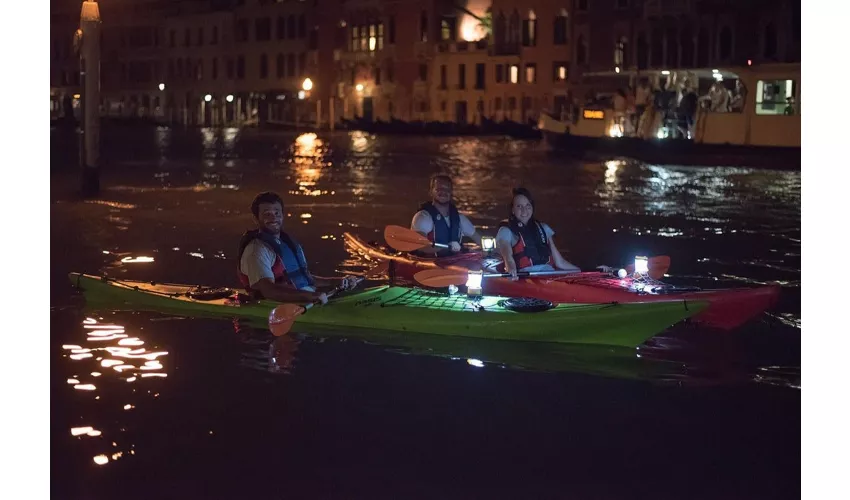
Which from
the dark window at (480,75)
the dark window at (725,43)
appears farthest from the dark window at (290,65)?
the dark window at (725,43)

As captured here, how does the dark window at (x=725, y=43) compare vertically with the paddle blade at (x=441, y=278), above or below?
above

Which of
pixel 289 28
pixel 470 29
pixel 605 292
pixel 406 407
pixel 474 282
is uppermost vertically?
pixel 289 28

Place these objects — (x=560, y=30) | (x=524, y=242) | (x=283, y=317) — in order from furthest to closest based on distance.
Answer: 1. (x=560, y=30)
2. (x=524, y=242)
3. (x=283, y=317)

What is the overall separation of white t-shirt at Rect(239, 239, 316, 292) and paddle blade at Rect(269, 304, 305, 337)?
1.39 feet

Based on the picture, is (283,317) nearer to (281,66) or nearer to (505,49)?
(505,49)

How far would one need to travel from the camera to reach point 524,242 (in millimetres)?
10062

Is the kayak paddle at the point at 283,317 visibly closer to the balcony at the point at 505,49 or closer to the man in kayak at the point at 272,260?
the man in kayak at the point at 272,260

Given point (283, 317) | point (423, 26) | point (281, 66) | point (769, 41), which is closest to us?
point (283, 317)

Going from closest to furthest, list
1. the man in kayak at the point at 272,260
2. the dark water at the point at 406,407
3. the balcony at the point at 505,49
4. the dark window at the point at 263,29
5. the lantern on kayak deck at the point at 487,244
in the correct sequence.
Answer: the dark water at the point at 406,407
the man in kayak at the point at 272,260
the lantern on kayak deck at the point at 487,244
the balcony at the point at 505,49
the dark window at the point at 263,29

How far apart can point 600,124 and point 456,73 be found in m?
24.0

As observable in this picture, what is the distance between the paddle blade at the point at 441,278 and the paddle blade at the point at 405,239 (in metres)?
0.91

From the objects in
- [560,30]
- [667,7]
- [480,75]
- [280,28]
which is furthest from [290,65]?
[667,7]

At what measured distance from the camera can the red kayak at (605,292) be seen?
9.06 m

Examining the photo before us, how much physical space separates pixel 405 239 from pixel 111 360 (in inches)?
125
